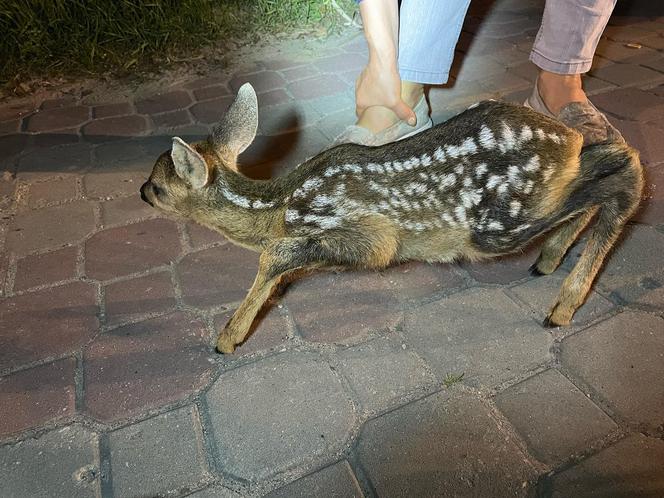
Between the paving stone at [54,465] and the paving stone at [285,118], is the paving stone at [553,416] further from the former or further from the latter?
the paving stone at [285,118]

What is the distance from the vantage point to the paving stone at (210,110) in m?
4.47

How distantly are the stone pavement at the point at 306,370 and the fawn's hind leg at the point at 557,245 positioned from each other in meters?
0.07

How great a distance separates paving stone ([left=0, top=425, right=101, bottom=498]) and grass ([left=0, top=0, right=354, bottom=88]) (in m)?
4.34

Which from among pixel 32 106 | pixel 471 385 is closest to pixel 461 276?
pixel 471 385

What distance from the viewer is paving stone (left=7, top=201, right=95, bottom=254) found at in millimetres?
3223

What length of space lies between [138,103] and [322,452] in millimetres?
3910

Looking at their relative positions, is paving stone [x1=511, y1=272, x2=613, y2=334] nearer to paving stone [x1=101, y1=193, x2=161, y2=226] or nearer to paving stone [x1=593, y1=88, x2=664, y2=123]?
paving stone [x1=593, y1=88, x2=664, y2=123]

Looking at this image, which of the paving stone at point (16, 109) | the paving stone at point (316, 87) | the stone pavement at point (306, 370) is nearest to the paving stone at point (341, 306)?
the stone pavement at point (306, 370)

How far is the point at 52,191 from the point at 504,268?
119 inches

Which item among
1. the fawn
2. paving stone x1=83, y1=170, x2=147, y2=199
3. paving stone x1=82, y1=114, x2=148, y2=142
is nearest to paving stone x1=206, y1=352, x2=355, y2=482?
the fawn

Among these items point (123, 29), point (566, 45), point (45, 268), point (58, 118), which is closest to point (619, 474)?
point (566, 45)

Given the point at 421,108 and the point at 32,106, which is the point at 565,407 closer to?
the point at 421,108

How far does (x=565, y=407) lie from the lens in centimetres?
214

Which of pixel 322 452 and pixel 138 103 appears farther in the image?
pixel 138 103
